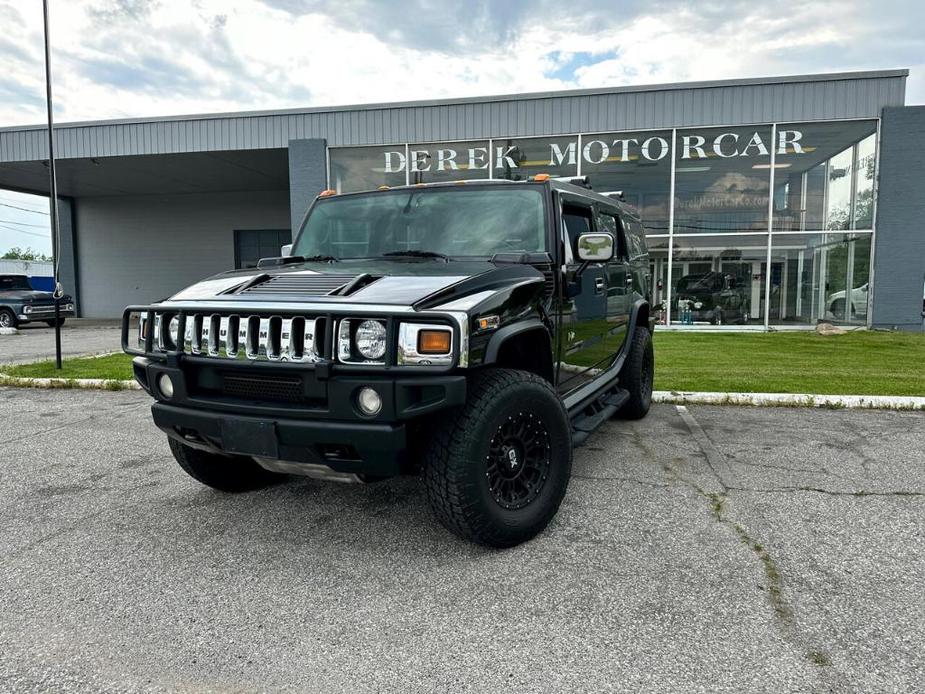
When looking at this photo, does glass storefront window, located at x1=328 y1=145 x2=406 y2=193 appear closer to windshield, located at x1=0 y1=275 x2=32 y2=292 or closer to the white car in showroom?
the white car in showroom

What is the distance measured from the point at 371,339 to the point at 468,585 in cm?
115

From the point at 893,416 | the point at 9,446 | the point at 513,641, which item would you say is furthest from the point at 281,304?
the point at 893,416

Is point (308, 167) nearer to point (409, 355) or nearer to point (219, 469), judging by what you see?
point (219, 469)

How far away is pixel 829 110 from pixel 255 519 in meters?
14.9

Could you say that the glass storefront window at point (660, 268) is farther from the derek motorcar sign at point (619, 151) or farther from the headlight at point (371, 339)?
the headlight at point (371, 339)

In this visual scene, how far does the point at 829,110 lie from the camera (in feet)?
45.6

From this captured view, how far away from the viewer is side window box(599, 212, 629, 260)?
4961 mm

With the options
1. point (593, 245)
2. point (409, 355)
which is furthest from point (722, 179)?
point (409, 355)

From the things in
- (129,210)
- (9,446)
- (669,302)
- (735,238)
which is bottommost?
(9,446)

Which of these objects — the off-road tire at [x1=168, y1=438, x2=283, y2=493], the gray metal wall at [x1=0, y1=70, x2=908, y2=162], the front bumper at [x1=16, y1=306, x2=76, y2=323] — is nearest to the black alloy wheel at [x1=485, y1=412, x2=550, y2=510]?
the off-road tire at [x1=168, y1=438, x2=283, y2=493]

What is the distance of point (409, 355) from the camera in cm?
271

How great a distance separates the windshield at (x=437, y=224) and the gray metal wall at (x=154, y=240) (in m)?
21.2

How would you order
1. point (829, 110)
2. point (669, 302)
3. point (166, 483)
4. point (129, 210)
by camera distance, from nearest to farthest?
point (166, 483) → point (829, 110) → point (669, 302) → point (129, 210)

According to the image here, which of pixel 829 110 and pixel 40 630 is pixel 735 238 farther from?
pixel 40 630
